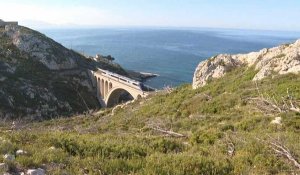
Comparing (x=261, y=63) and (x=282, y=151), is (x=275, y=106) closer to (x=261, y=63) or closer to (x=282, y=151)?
(x=282, y=151)

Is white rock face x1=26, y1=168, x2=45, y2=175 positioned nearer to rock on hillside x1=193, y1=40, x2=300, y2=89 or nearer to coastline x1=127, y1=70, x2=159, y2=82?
rock on hillside x1=193, y1=40, x2=300, y2=89

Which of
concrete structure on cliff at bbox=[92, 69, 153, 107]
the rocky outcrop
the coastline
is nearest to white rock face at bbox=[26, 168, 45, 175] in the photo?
the rocky outcrop

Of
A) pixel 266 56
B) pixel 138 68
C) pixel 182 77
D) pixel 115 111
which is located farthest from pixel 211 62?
pixel 138 68

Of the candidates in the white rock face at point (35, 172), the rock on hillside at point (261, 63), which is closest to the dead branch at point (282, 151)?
the white rock face at point (35, 172)

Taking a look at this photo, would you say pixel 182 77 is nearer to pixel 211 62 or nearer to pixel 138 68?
pixel 138 68

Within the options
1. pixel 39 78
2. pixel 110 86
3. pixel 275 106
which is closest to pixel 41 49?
pixel 39 78

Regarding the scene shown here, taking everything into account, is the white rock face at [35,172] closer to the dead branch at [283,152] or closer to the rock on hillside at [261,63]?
the dead branch at [283,152]
